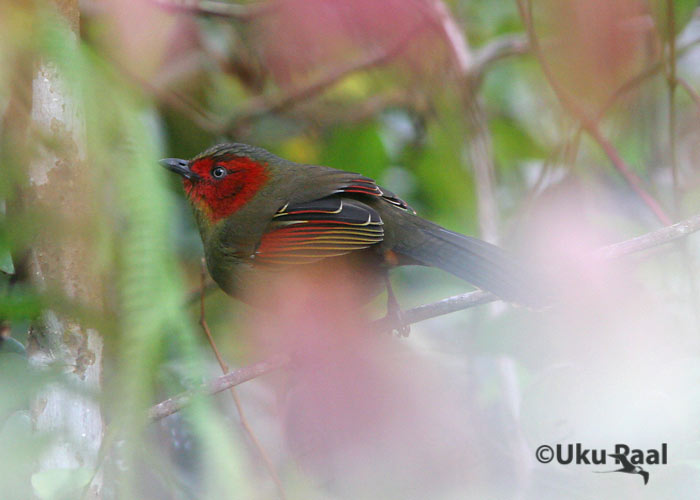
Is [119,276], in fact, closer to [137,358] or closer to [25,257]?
[137,358]

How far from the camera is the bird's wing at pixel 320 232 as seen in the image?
2.23 meters

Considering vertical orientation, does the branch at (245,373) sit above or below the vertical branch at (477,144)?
below

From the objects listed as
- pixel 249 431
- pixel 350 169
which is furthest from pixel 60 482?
pixel 350 169

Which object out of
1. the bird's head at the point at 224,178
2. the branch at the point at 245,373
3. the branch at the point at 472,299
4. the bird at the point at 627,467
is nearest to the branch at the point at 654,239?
the branch at the point at 472,299

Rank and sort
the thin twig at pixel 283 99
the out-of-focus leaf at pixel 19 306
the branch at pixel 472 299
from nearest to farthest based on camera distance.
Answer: the out-of-focus leaf at pixel 19 306, the branch at pixel 472 299, the thin twig at pixel 283 99

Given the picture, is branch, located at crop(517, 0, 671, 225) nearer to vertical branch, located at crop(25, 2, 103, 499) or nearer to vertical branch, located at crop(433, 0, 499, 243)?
vertical branch, located at crop(433, 0, 499, 243)

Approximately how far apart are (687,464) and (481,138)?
140 cm

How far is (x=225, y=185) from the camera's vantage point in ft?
9.56

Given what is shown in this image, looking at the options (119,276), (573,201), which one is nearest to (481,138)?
(573,201)

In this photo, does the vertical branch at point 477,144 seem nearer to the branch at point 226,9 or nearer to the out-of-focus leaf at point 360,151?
the out-of-focus leaf at point 360,151

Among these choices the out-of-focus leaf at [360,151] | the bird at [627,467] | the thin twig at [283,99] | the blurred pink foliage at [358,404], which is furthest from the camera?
the thin twig at [283,99]

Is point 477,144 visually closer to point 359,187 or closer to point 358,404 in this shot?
point 359,187

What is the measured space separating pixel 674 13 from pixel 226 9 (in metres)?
1.60

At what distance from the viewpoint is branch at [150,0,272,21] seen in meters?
2.50
